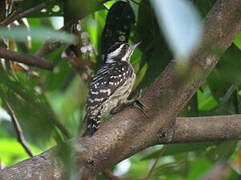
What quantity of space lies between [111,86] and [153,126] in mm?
1512

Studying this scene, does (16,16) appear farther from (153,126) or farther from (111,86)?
(111,86)

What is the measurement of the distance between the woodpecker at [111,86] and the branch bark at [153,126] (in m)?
1.01

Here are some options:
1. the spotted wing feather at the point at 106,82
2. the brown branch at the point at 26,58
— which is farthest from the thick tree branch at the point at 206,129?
the spotted wing feather at the point at 106,82

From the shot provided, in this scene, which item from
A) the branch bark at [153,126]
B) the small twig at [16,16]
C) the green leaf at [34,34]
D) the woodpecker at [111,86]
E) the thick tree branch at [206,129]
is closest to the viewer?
the green leaf at [34,34]

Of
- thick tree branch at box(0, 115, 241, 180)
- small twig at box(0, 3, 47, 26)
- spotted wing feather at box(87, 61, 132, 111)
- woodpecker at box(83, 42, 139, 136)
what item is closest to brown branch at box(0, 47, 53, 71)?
small twig at box(0, 3, 47, 26)

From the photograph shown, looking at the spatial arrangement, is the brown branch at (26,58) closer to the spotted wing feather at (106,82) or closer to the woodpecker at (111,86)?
the woodpecker at (111,86)

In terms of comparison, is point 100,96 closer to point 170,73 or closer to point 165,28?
point 170,73

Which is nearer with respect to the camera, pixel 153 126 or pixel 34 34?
pixel 34 34

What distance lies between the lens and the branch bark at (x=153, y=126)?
1.52m

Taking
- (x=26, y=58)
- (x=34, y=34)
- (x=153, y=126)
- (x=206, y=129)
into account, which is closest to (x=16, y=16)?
(x=26, y=58)

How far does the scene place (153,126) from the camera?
190 centimetres

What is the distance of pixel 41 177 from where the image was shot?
1456mm

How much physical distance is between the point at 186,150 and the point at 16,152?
1.20 metres

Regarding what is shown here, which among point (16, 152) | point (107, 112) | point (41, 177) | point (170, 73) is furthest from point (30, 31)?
point (107, 112)
